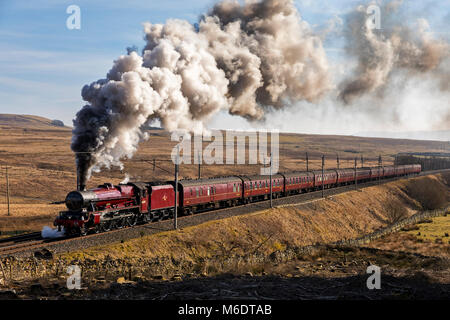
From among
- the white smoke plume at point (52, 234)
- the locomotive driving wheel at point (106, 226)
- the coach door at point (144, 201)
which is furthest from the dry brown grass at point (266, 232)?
the white smoke plume at point (52, 234)

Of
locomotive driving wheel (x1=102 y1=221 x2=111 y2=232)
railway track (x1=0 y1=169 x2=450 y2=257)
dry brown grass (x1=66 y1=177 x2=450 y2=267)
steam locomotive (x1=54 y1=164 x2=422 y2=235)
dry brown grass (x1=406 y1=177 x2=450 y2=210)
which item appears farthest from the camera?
dry brown grass (x1=406 y1=177 x2=450 y2=210)

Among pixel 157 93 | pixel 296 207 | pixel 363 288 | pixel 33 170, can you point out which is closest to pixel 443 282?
pixel 363 288

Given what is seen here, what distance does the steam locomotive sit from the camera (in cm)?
2650

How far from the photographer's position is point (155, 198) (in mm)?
33000

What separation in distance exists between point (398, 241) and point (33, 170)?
72869 millimetres

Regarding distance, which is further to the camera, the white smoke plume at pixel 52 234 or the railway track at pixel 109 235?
the white smoke plume at pixel 52 234

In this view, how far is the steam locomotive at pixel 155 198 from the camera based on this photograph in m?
26.5

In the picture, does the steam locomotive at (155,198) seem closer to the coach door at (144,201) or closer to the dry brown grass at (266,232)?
the coach door at (144,201)

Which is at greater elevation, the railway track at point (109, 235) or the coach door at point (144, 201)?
the coach door at point (144, 201)

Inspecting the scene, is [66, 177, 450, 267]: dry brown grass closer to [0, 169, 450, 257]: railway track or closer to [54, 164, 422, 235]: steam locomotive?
[0, 169, 450, 257]: railway track

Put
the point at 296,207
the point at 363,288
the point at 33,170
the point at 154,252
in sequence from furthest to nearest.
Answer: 1. the point at 33,170
2. the point at 296,207
3. the point at 154,252
4. the point at 363,288

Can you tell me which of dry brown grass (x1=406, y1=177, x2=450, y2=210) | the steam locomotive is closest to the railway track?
the steam locomotive

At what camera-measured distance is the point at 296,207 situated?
46062mm
